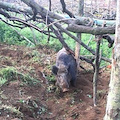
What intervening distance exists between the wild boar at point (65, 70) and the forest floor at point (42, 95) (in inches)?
7.0

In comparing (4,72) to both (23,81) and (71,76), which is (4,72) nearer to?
(23,81)

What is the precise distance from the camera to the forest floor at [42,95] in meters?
4.59

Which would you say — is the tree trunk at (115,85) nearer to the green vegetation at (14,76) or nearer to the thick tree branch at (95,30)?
the thick tree branch at (95,30)

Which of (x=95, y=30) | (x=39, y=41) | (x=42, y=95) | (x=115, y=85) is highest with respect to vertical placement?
(x=95, y=30)

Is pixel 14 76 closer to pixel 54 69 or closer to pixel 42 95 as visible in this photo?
pixel 42 95

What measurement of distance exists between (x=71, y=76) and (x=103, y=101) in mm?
1417

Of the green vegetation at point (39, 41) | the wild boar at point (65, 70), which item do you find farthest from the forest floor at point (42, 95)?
the green vegetation at point (39, 41)

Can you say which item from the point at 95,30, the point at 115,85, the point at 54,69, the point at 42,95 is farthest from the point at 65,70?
the point at 115,85

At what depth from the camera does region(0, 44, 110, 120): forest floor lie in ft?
15.0

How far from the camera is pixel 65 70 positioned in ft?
21.5

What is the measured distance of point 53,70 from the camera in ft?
21.3

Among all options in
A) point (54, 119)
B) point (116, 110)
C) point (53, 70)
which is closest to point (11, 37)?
point (53, 70)

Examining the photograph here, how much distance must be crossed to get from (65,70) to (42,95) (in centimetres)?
110

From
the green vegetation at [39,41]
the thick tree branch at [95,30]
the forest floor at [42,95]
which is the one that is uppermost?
the thick tree branch at [95,30]
